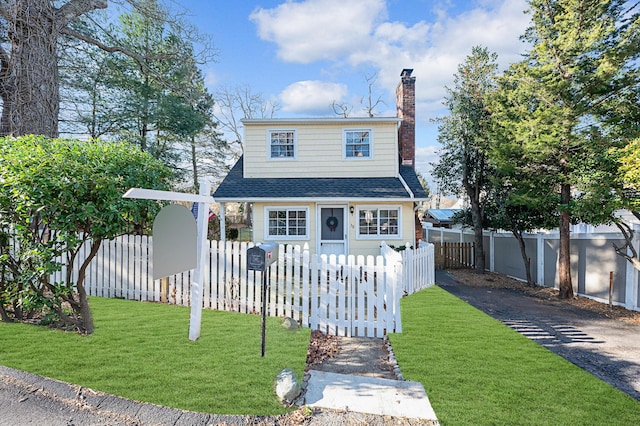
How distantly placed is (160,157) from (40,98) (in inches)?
476

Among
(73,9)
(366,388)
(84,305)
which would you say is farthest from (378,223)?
(73,9)

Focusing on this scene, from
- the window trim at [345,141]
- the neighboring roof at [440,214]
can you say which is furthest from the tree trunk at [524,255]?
the neighboring roof at [440,214]

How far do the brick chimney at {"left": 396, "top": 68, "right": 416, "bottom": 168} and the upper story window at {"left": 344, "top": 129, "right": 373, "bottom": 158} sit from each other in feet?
6.08

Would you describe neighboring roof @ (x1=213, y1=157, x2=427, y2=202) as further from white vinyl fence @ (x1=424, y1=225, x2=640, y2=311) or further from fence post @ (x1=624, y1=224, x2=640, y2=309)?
fence post @ (x1=624, y1=224, x2=640, y2=309)

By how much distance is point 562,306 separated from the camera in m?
8.81

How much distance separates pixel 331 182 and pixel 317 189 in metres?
0.77

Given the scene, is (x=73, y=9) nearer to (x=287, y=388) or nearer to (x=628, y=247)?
(x=287, y=388)

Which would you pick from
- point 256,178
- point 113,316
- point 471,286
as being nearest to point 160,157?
point 256,178

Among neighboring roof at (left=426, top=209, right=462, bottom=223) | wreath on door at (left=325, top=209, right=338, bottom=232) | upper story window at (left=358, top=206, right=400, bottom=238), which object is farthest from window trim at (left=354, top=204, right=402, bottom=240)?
neighboring roof at (left=426, top=209, right=462, bottom=223)

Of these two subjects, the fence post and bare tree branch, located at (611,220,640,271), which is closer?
bare tree branch, located at (611,220,640,271)

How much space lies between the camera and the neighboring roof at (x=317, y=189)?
11453mm

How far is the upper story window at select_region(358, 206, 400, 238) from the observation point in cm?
1195

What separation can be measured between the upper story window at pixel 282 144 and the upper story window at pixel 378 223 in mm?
3686

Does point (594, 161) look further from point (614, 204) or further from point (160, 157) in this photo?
point (160, 157)
